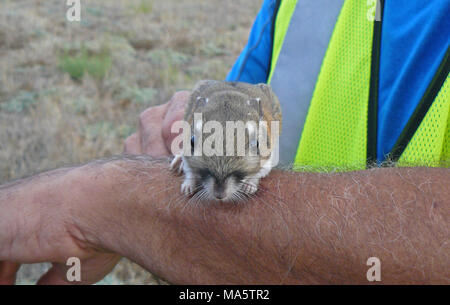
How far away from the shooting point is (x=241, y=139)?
183 centimetres

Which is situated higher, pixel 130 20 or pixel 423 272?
pixel 130 20

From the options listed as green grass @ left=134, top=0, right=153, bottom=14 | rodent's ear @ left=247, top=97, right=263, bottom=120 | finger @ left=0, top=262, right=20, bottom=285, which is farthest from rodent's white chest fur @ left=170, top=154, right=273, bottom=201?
green grass @ left=134, top=0, right=153, bottom=14

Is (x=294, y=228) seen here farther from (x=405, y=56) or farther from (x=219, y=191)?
(x=405, y=56)

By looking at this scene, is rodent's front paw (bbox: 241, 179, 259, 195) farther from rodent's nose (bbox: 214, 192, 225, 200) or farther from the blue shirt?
the blue shirt

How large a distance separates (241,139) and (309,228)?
57cm

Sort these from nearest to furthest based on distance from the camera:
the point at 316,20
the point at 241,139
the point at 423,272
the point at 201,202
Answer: the point at 423,272
the point at 201,202
the point at 241,139
the point at 316,20

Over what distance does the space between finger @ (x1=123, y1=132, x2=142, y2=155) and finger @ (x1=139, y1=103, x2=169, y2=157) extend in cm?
4

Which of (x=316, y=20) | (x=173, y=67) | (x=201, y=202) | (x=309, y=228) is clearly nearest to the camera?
(x=309, y=228)

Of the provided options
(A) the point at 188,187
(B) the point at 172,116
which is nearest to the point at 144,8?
(B) the point at 172,116

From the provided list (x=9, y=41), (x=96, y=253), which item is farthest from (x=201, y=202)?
(x=9, y=41)

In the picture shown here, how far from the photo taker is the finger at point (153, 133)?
8.41ft

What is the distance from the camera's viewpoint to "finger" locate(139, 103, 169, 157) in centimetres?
256

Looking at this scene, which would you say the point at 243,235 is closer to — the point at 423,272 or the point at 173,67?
the point at 423,272

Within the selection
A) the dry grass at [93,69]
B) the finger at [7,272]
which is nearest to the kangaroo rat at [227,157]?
the finger at [7,272]
